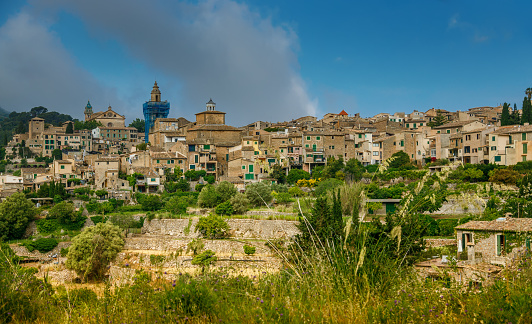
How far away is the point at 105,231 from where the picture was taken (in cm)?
2722

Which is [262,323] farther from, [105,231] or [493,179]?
[493,179]

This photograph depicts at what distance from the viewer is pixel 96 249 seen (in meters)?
25.5

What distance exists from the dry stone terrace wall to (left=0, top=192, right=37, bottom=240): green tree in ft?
24.4

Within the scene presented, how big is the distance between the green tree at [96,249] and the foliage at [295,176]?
16834 millimetres

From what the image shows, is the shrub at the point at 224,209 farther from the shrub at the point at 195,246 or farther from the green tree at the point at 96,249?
the green tree at the point at 96,249

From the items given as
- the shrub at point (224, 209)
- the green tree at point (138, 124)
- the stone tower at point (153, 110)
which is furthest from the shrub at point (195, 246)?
the green tree at point (138, 124)

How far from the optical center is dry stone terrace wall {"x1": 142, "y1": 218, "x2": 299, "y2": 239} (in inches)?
1153

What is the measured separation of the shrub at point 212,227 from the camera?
94.2 ft

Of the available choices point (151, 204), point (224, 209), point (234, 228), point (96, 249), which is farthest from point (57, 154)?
point (96, 249)

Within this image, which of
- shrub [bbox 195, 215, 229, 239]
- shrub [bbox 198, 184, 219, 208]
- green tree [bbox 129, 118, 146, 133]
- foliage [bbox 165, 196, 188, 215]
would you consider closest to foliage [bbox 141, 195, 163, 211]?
foliage [bbox 165, 196, 188, 215]

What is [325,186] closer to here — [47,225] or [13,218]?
[47,225]

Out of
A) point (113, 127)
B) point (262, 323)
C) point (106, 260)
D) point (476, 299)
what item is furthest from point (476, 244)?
point (113, 127)

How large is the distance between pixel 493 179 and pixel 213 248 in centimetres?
1759

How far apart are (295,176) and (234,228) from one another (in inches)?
509
